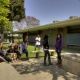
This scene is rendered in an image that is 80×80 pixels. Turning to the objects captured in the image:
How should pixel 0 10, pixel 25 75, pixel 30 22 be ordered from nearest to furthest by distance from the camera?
pixel 25 75
pixel 0 10
pixel 30 22

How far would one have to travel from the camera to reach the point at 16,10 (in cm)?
2969

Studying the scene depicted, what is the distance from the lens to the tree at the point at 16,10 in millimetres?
28406

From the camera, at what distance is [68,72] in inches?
311

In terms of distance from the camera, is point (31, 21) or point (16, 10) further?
point (31, 21)

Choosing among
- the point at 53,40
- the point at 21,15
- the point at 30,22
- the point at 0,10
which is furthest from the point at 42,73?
the point at 30,22

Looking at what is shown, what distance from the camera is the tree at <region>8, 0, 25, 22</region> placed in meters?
28.4

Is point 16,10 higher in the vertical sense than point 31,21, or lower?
lower

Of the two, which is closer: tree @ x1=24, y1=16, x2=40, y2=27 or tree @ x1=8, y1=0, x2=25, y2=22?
tree @ x1=8, y1=0, x2=25, y2=22

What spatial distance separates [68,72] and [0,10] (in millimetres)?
12989

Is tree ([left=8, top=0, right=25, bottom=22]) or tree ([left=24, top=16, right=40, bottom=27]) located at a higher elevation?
tree ([left=24, top=16, right=40, bottom=27])

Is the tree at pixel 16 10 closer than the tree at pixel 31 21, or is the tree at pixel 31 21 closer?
the tree at pixel 16 10

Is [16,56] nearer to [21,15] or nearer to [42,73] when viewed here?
[42,73]

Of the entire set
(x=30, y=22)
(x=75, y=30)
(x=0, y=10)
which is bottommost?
(x=75, y=30)

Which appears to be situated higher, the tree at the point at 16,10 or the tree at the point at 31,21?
the tree at the point at 31,21
